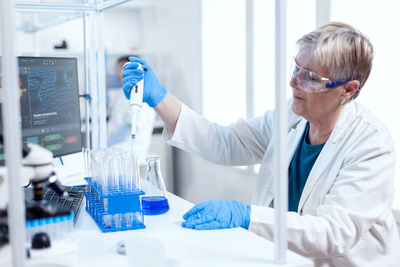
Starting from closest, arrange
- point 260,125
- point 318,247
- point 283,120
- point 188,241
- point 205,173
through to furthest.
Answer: point 283,120
point 188,241
point 318,247
point 260,125
point 205,173

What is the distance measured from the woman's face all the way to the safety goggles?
0.03 ft

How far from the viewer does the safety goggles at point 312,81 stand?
153 centimetres

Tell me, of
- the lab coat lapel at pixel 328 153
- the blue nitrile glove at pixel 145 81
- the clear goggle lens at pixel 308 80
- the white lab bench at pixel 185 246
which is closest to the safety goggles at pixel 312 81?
the clear goggle lens at pixel 308 80

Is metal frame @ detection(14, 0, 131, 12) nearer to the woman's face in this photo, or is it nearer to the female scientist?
the female scientist

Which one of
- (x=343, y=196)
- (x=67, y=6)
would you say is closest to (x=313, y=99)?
(x=343, y=196)

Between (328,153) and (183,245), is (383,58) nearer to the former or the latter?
(328,153)

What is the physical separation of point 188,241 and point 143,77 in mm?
677

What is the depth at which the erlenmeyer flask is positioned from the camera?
4.31 ft

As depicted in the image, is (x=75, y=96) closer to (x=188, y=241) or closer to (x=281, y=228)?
(x=188, y=241)

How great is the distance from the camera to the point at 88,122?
198 cm

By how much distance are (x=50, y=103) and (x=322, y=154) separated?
0.92 meters

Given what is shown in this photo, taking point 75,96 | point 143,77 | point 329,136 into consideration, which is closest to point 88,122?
point 75,96

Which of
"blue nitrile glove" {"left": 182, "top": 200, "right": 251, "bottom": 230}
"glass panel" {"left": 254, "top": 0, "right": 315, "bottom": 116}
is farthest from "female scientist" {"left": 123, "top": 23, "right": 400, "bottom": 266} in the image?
"glass panel" {"left": 254, "top": 0, "right": 315, "bottom": 116}

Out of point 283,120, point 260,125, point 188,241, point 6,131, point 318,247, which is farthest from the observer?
point 260,125
